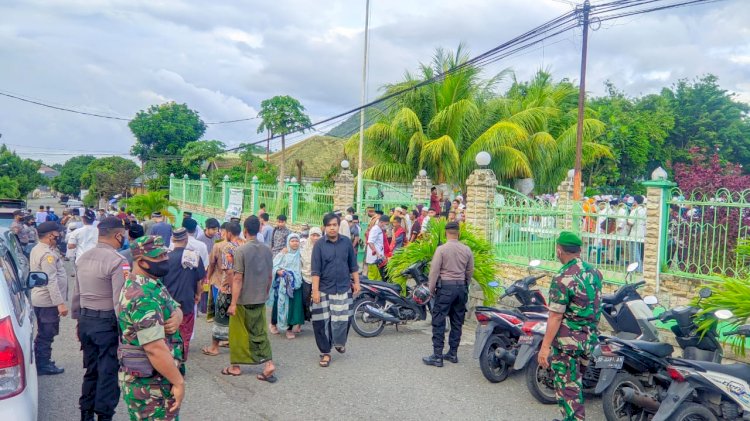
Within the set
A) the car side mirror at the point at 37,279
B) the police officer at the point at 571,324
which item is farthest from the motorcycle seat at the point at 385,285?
the car side mirror at the point at 37,279

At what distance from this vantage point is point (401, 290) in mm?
9234

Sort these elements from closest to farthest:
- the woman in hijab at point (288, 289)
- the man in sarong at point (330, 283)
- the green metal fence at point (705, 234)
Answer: the man in sarong at point (330, 283), the green metal fence at point (705, 234), the woman in hijab at point (288, 289)

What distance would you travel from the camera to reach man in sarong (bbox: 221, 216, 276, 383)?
20.9 ft

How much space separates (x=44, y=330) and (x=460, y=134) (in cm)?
1738

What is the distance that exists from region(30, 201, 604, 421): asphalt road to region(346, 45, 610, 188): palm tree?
46.5 feet

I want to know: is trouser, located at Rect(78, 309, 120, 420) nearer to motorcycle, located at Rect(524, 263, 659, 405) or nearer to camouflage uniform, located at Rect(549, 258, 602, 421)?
camouflage uniform, located at Rect(549, 258, 602, 421)

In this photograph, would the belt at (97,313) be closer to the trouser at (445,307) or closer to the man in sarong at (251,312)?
the man in sarong at (251,312)

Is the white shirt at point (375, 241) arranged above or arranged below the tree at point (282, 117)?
below

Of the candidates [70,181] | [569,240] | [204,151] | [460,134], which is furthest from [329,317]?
[70,181]

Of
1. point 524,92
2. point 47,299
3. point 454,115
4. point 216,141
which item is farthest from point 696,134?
point 47,299

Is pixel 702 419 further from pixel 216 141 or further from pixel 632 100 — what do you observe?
pixel 632 100

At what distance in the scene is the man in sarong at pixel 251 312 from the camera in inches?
250

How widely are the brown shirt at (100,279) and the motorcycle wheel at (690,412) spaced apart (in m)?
4.53

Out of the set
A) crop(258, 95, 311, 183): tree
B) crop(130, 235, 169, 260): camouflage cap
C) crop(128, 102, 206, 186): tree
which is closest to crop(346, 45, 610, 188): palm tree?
crop(258, 95, 311, 183): tree
